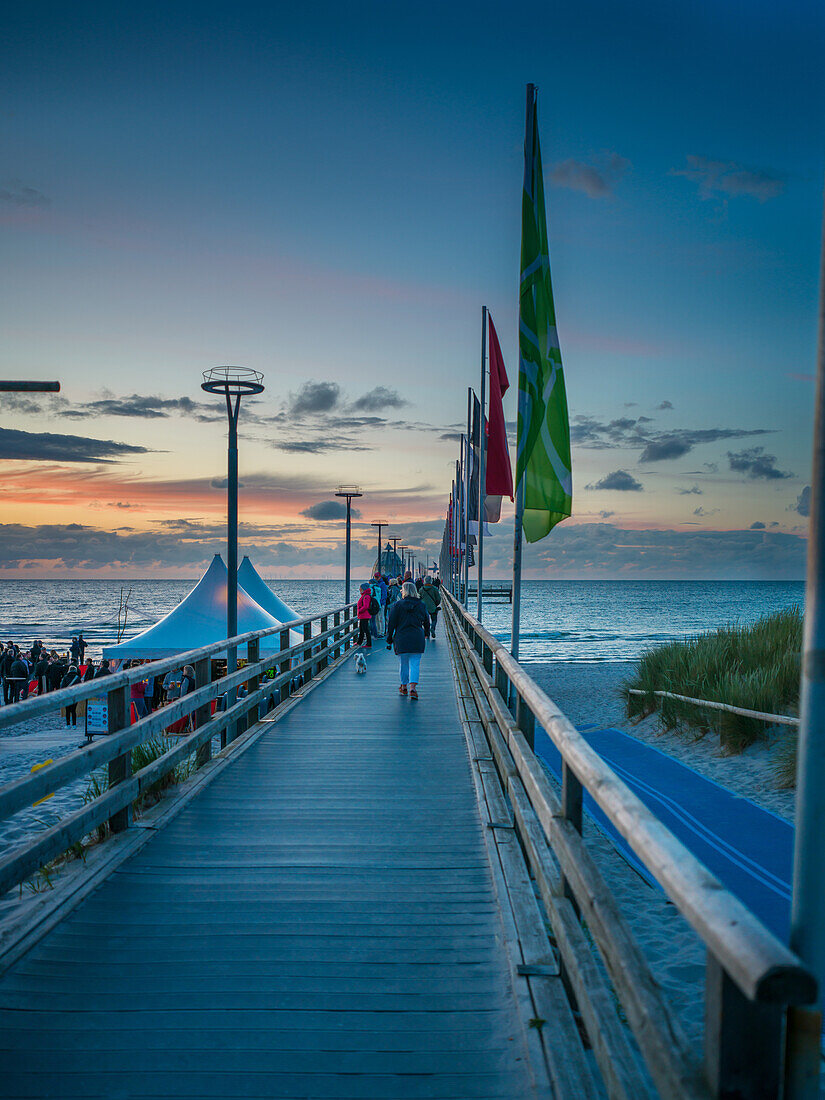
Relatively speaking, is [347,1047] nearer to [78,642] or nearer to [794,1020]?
[794,1020]

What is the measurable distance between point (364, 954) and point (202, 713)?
428cm

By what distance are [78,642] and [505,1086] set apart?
3262 centimetres

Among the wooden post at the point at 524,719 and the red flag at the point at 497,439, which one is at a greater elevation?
the red flag at the point at 497,439

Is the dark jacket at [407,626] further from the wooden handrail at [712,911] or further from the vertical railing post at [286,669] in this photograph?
the wooden handrail at [712,911]

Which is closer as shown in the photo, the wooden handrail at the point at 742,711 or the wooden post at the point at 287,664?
the wooden handrail at the point at 742,711

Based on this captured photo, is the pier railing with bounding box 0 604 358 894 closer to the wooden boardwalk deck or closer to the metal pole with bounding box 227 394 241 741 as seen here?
the wooden boardwalk deck

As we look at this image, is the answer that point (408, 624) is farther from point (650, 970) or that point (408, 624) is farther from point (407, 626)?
point (650, 970)

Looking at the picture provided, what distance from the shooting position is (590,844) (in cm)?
966

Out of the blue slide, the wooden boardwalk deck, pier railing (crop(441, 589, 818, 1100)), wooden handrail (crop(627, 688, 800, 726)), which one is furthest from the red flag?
pier railing (crop(441, 589, 818, 1100))

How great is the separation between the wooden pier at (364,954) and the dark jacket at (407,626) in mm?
5262

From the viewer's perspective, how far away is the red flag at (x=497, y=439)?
1377 cm

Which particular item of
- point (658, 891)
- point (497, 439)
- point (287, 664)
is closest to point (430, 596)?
point (497, 439)

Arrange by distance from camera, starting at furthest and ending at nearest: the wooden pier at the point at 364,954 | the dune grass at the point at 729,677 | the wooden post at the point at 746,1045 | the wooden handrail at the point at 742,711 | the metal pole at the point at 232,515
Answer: the dune grass at the point at 729,677
the wooden handrail at the point at 742,711
the metal pole at the point at 232,515
the wooden pier at the point at 364,954
the wooden post at the point at 746,1045

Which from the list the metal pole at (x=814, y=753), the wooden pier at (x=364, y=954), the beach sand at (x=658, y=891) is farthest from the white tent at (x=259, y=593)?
the metal pole at (x=814, y=753)
